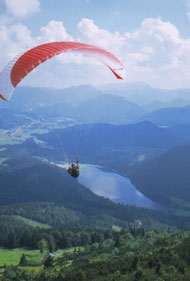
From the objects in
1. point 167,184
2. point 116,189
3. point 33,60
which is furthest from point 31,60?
point 167,184

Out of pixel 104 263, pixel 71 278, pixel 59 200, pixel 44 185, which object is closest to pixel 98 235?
pixel 104 263

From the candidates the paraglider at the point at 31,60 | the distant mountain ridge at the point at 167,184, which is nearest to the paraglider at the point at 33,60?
the paraglider at the point at 31,60

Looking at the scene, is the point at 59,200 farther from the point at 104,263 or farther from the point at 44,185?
the point at 104,263

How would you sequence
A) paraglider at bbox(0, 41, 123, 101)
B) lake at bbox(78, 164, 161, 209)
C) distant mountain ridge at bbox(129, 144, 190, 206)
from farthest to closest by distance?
distant mountain ridge at bbox(129, 144, 190, 206), lake at bbox(78, 164, 161, 209), paraglider at bbox(0, 41, 123, 101)

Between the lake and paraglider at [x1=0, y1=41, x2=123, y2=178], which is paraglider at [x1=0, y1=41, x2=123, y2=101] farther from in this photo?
→ the lake

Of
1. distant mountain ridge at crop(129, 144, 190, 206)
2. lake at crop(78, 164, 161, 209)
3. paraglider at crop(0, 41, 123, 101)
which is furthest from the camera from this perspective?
distant mountain ridge at crop(129, 144, 190, 206)

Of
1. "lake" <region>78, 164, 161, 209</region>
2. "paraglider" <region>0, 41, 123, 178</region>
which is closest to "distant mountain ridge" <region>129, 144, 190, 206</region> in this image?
"lake" <region>78, 164, 161, 209</region>

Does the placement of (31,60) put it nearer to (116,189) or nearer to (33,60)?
(33,60)

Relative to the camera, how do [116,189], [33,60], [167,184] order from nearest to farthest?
1. [33,60]
2. [116,189]
3. [167,184]

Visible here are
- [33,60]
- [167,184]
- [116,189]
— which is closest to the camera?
[33,60]

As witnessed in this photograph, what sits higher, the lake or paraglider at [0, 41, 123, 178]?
paraglider at [0, 41, 123, 178]

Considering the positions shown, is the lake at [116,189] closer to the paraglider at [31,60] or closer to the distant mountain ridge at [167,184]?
the distant mountain ridge at [167,184]
